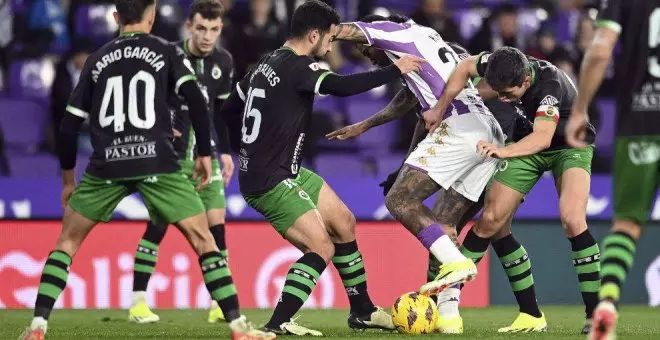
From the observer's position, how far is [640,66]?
6418 millimetres

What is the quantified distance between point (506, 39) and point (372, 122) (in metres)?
5.84

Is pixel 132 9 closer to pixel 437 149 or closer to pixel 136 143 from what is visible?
pixel 136 143

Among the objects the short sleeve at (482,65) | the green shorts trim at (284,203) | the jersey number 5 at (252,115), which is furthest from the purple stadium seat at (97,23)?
the short sleeve at (482,65)

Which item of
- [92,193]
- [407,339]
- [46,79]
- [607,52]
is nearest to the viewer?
[607,52]

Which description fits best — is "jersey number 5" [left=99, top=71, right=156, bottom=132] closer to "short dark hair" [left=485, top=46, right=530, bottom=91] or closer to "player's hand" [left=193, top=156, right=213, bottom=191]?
"player's hand" [left=193, top=156, right=213, bottom=191]

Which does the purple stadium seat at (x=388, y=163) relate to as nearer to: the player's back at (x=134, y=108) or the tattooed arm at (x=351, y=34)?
the tattooed arm at (x=351, y=34)

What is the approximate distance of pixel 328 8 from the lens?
26.5 ft

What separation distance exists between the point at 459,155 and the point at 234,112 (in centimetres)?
160

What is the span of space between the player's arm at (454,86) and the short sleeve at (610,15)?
2.01 meters

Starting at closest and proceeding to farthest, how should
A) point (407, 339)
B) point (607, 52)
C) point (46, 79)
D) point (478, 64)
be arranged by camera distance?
point (607, 52) → point (407, 339) → point (478, 64) → point (46, 79)

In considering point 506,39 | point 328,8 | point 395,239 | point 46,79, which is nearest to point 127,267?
point 395,239

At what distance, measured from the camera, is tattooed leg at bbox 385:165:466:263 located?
314 inches

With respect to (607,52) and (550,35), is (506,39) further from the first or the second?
(607,52)

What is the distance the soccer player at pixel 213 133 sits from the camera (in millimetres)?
9836
